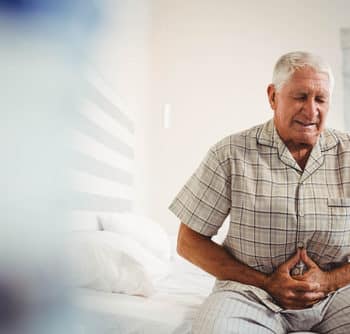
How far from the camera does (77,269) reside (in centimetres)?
31

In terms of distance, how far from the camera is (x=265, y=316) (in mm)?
994

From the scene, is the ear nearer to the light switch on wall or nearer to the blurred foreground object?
the blurred foreground object

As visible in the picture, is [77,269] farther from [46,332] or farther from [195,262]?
[195,262]

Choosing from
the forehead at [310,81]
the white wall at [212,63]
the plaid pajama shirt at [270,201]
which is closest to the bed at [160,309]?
the plaid pajama shirt at [270,201]

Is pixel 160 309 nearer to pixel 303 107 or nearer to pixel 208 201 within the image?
pixel 208 201

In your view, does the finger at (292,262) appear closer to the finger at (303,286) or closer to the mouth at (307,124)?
the finger at (303,286)

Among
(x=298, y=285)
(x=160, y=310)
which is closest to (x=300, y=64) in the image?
(x=298, y=285)

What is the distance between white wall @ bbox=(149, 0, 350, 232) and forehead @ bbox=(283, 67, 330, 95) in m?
1.66

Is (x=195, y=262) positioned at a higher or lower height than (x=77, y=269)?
lower

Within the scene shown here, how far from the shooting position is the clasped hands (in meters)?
1.01

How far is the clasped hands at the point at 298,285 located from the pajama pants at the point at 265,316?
24mm

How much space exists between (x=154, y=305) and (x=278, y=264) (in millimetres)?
364

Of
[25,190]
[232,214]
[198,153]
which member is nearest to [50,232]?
[25,190]

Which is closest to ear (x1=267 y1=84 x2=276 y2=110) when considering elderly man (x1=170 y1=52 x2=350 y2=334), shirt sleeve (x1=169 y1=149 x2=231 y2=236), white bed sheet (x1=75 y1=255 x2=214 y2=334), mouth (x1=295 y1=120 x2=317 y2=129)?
elderly man (x1=170 y1=52 x2=350 y2=334)
